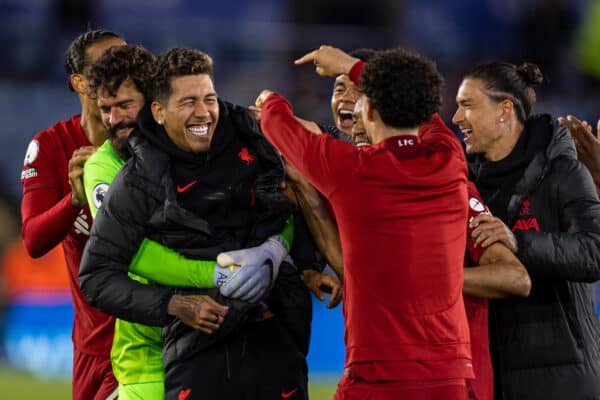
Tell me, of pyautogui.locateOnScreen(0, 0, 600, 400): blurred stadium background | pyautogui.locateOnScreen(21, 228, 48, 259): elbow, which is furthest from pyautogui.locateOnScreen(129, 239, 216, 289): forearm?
pyautogui.locateOnScreen(0, 0, 600, 400): blurred stadium background

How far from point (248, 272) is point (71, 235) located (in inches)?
57.3

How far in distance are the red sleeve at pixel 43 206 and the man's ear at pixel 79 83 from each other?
29 cm

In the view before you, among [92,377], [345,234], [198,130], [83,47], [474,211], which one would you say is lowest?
[92,377]

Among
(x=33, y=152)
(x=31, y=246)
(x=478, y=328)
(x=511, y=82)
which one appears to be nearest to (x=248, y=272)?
(x=478, y=328)

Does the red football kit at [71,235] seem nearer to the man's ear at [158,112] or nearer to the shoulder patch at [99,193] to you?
the shoulder patch at [99,193]

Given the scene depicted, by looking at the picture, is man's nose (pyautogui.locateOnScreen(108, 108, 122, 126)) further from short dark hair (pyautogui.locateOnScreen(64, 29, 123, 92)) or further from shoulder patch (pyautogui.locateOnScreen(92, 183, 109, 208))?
short dark hair (pyautogui.locateOnScreen(64, 29, 123, 92))

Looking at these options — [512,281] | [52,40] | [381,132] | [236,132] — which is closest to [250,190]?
[236,132]

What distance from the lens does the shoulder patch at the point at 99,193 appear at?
444 centimetres

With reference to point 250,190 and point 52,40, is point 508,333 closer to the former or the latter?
point 250,190

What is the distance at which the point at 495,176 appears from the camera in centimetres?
467

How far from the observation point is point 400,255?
3863mm

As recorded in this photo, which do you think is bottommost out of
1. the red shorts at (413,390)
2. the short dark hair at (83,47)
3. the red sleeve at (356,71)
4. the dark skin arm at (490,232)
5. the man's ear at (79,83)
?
the red shorts at (413,390)

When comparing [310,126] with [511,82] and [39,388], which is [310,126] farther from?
[39,388]

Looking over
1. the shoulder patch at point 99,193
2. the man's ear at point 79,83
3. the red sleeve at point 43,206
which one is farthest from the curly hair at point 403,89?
the man's ear at point 79,83
